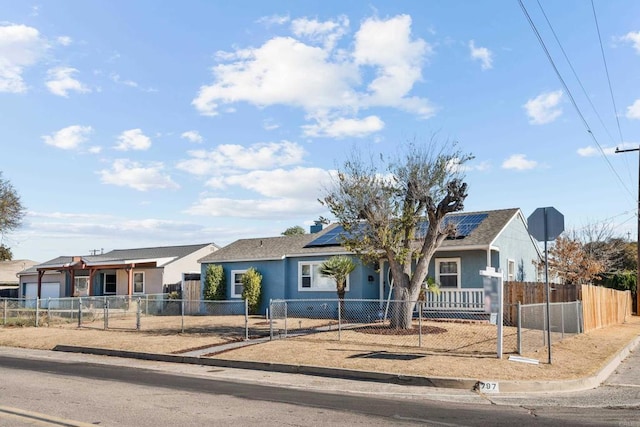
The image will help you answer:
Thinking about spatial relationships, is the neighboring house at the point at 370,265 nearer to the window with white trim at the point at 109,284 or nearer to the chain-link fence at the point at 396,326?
the chain-link fence at the point at 396,326

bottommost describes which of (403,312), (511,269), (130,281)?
(403,312)

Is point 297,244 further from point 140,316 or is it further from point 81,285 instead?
point 81,285

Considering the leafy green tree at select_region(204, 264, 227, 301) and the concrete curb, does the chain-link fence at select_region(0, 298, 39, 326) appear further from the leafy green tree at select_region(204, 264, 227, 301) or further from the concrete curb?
the concrete curb

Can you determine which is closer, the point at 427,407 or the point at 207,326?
the point at 427,407

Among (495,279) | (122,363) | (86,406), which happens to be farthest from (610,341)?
(86,406)

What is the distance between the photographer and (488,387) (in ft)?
35.1

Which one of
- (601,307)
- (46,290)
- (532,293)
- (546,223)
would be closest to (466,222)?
(532,293)

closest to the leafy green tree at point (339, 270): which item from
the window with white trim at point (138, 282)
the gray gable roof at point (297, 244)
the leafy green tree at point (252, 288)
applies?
the gray gable roof at point (297, 244)

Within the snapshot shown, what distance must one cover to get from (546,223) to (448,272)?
1134cm

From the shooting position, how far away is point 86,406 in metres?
8.78

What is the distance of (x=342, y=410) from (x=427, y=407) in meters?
1.37

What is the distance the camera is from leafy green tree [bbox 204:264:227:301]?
1139 inches

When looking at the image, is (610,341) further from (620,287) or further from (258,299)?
(620,287)

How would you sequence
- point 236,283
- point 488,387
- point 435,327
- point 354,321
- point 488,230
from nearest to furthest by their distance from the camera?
point 488,387
point 435,327
point 354,321
point 488,230
point 236,283
